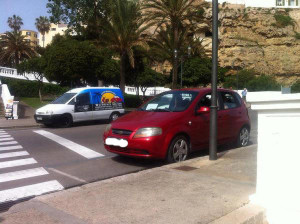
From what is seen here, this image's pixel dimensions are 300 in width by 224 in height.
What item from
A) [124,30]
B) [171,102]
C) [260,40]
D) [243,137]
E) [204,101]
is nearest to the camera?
[171,102]

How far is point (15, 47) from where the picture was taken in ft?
158

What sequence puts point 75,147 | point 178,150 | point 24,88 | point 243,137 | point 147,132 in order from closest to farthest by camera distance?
point 147,132 → point 178,150 → point 243,137 → point 75,147 → point 24,88

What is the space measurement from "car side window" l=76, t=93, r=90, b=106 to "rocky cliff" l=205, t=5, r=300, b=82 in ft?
157

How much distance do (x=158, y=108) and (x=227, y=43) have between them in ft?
191

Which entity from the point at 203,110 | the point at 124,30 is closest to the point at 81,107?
the point at 203,110

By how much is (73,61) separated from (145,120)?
18.1 metres

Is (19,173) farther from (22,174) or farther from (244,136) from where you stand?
(244,136)

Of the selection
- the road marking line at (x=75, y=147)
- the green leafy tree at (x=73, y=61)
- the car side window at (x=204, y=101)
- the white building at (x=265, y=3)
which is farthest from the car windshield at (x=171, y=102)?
the white building at (x=265, y=3)

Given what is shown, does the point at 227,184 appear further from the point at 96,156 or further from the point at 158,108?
the point at 96,156

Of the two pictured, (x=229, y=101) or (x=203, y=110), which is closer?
(x=203, y=110)

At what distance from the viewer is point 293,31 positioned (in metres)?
67.4

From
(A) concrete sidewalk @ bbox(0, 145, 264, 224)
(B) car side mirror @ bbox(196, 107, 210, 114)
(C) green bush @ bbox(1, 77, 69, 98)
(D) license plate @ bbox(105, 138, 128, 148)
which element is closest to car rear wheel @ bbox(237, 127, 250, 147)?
(B) car side mirror @ bbox(196, 107, 210, 114)

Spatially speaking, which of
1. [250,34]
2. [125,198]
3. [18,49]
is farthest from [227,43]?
[125,198]

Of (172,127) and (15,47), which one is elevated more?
(15,47)
